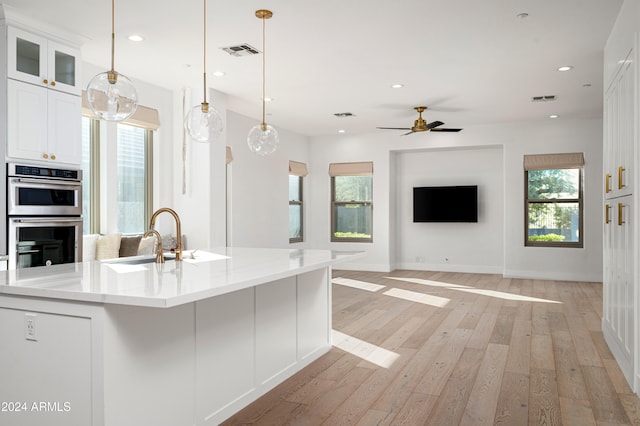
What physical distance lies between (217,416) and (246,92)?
14.9 ft

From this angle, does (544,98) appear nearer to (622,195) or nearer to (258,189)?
(622,195)

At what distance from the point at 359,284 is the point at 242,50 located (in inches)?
169

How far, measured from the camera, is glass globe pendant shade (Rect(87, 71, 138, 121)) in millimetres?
2518

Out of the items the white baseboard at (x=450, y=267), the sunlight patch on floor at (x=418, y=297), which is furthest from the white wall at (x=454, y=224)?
the sunlight patch on floor at (x=418, y=297)

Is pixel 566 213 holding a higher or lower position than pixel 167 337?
higher

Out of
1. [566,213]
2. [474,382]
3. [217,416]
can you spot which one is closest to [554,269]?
[566,213]

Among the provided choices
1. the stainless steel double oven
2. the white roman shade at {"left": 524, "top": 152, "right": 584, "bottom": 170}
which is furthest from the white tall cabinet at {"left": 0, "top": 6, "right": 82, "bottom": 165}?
the white roman shade at {"left": 524, "top": 152, "right": 584, "bottom": 170}

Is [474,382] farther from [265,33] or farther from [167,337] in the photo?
[265,33]

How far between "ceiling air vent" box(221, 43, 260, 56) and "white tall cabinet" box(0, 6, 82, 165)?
1.36 m

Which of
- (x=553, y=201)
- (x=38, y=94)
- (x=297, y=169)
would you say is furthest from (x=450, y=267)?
(x=38, y=94)

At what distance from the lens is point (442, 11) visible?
3.80m

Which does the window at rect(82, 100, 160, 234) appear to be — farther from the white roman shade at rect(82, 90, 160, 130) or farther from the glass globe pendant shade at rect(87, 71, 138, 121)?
the glass globe pendant shade at rect(87, 71, 138, 121)

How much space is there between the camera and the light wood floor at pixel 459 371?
109 inches

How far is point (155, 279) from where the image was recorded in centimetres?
224
